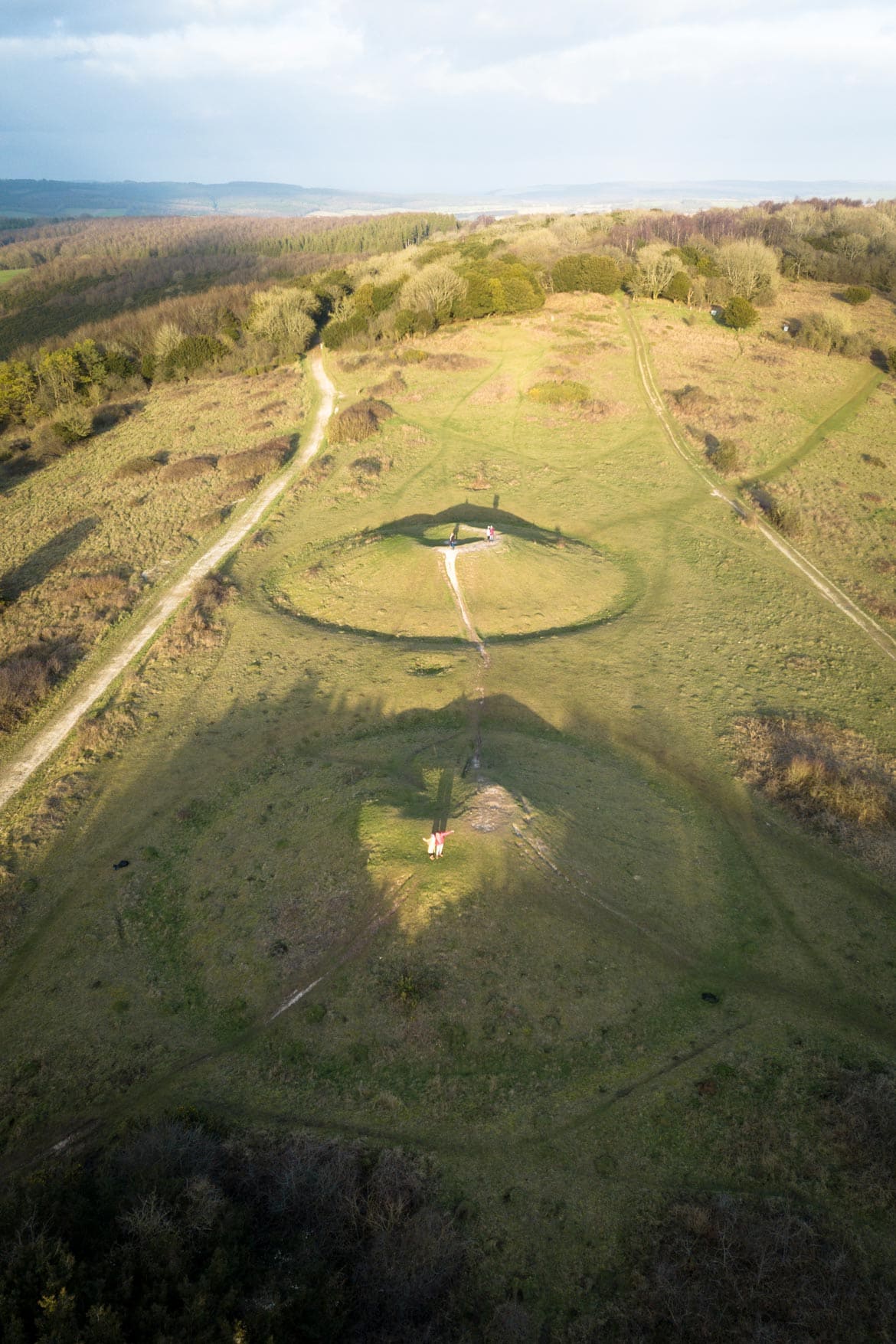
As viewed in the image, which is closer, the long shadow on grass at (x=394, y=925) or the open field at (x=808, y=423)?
the long shadow on grass at (x=394, y=925)

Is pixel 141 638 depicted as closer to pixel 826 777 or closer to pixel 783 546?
pixel 826 777

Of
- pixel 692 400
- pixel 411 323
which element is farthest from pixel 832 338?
pixel 411 323

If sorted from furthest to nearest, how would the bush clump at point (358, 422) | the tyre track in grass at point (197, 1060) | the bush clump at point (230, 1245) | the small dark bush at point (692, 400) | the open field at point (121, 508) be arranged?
the small dark bush at point (692, 400)
the bush clump at point (358, 422)
the open field at point (121, 508)
the tyre track in grass at point (197, 1060)
the bush clump at point (230, 1245)

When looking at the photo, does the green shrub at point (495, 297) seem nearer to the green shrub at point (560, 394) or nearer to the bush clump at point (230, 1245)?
the green shrub at point (560, 394)

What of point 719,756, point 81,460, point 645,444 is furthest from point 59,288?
point 719,756

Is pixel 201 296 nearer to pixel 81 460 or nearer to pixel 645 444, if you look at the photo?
pixel 81 460

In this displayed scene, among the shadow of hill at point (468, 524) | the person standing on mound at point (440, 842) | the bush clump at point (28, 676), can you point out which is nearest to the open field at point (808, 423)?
the shadow of hill at point (468, 524)

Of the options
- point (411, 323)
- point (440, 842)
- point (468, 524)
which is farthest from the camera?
point (411, 323)
